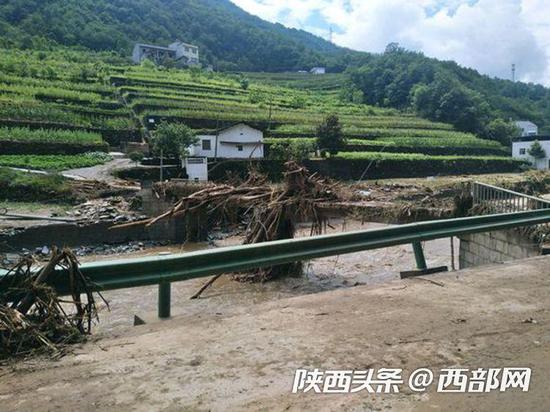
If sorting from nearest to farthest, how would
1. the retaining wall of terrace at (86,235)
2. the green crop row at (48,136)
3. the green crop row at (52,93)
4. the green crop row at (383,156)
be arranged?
1. the retaining wall of terrace at (86,235)
2. the green crop row at (48,136)
3. the green crop row at (383,156)
4. the green crop row at (52,93)

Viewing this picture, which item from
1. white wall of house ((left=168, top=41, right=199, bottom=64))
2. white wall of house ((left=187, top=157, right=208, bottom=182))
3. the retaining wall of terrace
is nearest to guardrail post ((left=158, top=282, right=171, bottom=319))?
the retaining wall of terrace

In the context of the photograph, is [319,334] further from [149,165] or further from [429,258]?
[149,165]

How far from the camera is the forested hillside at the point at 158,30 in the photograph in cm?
9631

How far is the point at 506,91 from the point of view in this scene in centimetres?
12088

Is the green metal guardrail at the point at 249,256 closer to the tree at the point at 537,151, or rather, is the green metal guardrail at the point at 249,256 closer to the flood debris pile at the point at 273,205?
the flood debris pile at the point at 273,205

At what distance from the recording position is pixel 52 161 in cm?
3366

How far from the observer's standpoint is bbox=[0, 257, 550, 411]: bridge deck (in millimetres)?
2721

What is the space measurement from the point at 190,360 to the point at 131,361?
0.41 m

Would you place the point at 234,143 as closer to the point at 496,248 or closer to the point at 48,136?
the point at 48,136

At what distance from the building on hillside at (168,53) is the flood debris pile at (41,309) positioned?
99.0 meters

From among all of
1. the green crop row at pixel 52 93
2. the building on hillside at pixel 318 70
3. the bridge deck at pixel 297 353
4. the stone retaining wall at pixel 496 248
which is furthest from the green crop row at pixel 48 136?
the building on hillside at pixel 318 70

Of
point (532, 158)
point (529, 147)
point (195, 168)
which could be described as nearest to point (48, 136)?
point (195, 168)

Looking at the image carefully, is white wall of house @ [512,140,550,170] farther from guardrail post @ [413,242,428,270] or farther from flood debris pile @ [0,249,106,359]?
flood debris pile @ [0,249,106,359]

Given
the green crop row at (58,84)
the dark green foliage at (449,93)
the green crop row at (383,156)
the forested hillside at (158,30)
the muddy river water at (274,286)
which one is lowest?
the muddy river water at (274,286)
